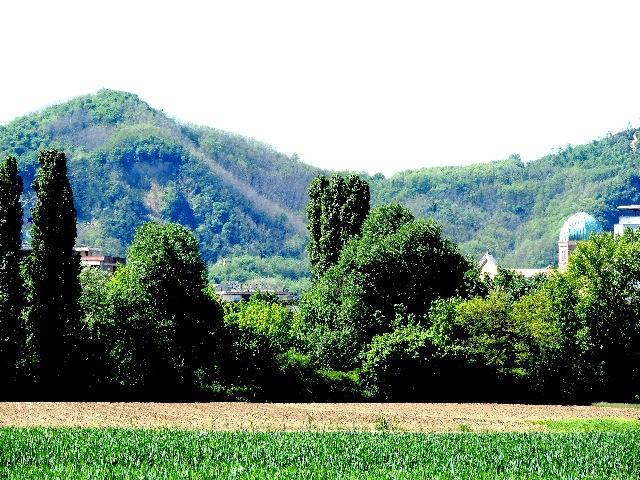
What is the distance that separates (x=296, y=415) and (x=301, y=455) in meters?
21.8

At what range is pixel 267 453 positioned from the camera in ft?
129

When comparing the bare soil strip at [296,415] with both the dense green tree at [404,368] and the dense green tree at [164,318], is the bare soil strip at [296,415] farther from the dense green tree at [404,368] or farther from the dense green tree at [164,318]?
the dense green tree at [164,318]

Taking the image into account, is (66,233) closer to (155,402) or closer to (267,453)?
(155,402)

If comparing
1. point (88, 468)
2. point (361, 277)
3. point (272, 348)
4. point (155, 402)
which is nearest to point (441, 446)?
point (88, 468)

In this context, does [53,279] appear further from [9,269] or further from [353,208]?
[353,208]

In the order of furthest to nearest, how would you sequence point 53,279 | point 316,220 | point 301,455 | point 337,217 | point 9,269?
point 316,220
point 337,217
point 53,279
point 9,269
point 301,455

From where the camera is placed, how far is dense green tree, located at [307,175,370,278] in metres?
96.3

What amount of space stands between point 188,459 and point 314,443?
666 centimetres

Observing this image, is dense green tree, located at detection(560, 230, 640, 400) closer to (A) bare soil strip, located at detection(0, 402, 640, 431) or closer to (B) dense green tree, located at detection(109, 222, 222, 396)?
(A) bare soil strip, located at detection(0, 402, 640, 431)

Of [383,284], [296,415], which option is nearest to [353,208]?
[383,284]

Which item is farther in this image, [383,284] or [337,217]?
[337,217]

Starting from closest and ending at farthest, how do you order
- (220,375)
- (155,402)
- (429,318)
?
(155,402) < (220,375) < (429,318)

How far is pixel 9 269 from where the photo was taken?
68.4m

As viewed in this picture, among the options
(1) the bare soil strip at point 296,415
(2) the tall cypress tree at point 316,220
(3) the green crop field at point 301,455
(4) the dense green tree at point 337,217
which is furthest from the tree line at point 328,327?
(3) the green crop field at point 301,455
